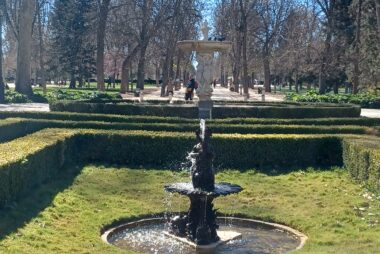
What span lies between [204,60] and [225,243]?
1886 cm

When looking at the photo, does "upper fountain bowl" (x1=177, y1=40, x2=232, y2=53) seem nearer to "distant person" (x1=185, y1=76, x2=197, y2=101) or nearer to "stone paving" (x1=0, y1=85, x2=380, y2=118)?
"distant person" (x1=185, y1=76, x2=197, y2=101)

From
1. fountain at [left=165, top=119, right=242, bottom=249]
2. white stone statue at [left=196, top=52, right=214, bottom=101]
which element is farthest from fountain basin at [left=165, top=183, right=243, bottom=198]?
A: white stone statue at [left=196, top=52, right=214, bottom=101]

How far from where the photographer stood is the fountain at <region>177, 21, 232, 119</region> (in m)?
19.8

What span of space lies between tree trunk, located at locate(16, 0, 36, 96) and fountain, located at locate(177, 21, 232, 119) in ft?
32.1

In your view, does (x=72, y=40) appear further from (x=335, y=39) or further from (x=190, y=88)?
(x=190, y=88)

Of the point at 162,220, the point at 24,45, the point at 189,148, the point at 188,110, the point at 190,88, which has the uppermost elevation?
the point at 24,45

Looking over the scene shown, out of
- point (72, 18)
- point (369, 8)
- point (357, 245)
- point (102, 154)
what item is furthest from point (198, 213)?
point (72, 18)

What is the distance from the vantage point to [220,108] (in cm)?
1920

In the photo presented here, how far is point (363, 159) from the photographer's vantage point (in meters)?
11.2

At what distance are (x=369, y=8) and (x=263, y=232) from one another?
3387 centimetres

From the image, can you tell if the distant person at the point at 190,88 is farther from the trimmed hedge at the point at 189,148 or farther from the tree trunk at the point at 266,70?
the tree trunk at the point at 266,70

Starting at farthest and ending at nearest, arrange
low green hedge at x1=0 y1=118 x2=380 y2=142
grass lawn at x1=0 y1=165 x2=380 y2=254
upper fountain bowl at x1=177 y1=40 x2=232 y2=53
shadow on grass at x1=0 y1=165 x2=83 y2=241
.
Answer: upper fountain bowl at x1=177 y1=40 x2=232 y2=53 → low green hedge at x1=0 y1=118 x2=380 y2=142 → shadow on grass at x1=0 y1=165 x2=83 y2=241 → grass lawn at x1=0 y1=165 x2=380 y2=254

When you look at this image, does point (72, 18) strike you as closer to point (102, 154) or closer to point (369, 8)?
point (369, 8)

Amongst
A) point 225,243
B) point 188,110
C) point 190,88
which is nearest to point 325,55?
point 190,88
